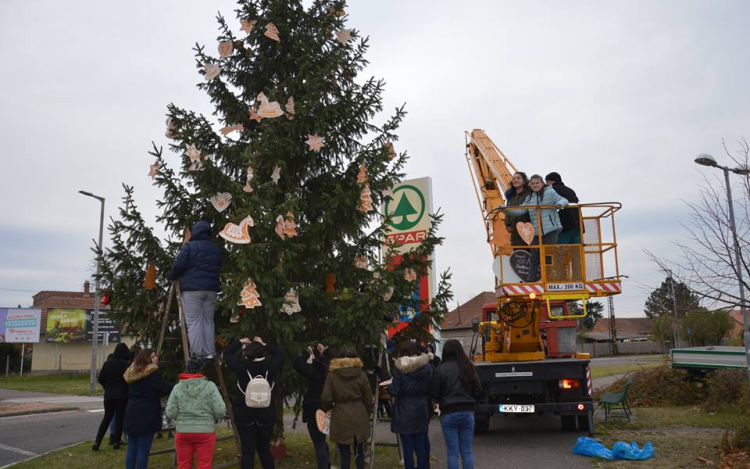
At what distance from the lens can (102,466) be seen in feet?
29.6

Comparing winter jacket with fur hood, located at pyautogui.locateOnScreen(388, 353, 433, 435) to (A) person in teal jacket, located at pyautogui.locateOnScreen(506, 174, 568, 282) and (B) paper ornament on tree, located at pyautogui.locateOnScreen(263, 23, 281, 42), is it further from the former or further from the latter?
(B) paper ornament on tree, located at pyautogui.locateOnScreen(263, 23, 281, 42)

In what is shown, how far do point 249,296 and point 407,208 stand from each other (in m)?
8.40

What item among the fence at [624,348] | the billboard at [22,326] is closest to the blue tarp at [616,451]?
the billboard at [22,326]

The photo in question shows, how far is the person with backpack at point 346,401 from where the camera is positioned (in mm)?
7070

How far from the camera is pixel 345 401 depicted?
7145 mm

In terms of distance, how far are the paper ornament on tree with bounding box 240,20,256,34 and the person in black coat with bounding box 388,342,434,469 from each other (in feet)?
19.1

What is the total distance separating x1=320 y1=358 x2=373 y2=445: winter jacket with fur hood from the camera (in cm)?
707

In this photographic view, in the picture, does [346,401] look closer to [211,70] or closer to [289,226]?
[289,226]

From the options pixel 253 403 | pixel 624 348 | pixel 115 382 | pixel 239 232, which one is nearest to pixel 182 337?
pixel 239 232

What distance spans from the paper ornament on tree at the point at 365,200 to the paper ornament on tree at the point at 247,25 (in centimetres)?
341

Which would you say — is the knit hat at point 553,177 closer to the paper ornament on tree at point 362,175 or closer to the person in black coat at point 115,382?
the paper ornament on tree at point 362,175

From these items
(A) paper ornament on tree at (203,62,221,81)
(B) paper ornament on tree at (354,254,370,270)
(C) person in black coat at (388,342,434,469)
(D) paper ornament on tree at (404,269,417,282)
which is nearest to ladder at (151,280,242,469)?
Result: (C) person in black coat at (388,342,434,469)

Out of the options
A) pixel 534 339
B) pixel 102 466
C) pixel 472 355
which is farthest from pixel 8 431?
pixel 534 339

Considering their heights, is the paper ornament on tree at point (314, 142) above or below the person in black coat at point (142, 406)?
above
